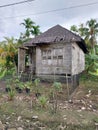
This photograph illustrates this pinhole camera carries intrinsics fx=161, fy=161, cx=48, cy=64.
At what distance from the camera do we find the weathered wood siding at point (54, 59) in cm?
1289

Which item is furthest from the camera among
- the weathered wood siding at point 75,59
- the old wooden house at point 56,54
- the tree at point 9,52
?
the tree at point 9,52

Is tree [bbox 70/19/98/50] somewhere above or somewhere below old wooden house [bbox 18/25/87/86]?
above

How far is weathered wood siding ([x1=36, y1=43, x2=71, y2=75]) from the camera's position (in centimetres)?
1289

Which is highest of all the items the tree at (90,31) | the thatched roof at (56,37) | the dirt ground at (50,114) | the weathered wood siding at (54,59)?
the tree at (90,31)

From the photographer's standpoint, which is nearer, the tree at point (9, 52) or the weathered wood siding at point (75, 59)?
the weathered wood siding at point (75, 59)

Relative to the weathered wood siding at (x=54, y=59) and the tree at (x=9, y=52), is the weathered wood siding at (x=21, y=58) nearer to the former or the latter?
the weathered wood siding at (x=54, y=59)

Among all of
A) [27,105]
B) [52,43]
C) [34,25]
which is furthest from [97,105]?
[34,25]

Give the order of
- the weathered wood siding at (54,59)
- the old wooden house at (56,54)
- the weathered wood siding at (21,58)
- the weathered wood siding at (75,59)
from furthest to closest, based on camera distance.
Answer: the weathered wood siding at (21,58)
the weathered wood siding at (75,59)
the weathered wood siding at (54,59)
the old wooden house at (56,54)

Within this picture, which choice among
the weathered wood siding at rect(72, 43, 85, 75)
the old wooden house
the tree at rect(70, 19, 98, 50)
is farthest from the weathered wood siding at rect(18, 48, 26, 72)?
the tree at rect(70, 19, 98, 50)

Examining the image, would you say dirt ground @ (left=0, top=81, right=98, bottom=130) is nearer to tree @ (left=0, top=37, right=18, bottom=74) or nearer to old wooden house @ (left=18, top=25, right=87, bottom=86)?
old wooden house @ (left=18, top=25, right=87, bottom=86)

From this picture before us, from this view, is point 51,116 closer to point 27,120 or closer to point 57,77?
point 27,120

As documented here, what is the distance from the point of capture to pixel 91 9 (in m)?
12.3

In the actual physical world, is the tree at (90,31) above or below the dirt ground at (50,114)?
above

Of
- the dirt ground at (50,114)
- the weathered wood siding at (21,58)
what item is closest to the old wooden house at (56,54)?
the weathered wood siding at (21,58)
